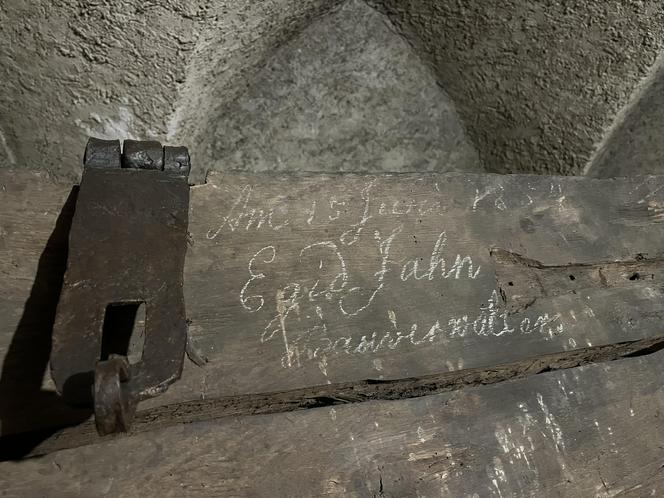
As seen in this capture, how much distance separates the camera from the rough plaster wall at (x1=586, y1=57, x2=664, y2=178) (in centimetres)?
183

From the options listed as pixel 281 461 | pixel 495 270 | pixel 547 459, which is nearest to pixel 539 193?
pixel 495 270

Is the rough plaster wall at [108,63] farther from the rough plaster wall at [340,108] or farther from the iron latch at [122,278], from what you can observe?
the iron latch at [122,278]

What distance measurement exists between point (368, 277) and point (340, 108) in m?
0.84

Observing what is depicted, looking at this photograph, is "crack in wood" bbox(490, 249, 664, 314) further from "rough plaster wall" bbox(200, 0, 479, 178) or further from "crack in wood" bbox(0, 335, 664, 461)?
"rough plaster wall" bbox(200, 0, 479, 178)

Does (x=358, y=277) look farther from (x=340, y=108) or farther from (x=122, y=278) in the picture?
(x=340, y=108)

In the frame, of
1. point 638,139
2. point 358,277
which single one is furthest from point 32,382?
point 638,139

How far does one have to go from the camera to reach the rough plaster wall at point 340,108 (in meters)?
1.74

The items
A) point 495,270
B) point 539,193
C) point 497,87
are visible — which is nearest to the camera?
point 495,270

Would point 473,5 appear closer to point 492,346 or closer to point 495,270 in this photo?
point 495,270

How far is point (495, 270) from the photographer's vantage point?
128cm

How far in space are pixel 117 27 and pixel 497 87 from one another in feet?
4.03

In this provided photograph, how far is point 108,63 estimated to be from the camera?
54.0 inches

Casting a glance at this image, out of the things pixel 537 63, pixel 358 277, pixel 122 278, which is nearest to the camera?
pixel 122 278

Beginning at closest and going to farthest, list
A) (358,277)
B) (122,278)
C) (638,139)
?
(122,278)
(358,277)
(638,139)
